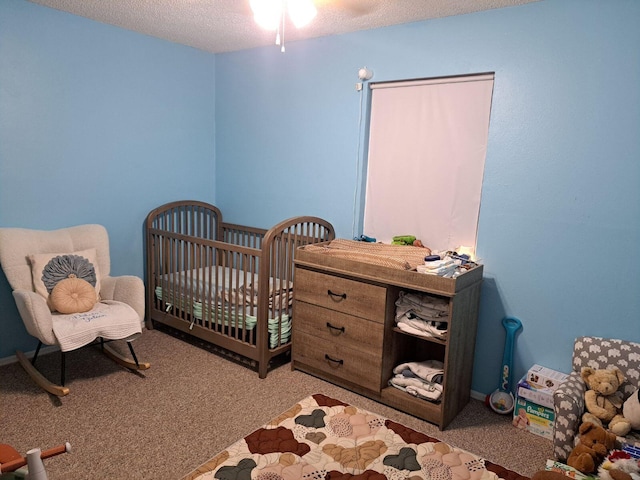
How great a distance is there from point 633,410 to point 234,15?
303cm

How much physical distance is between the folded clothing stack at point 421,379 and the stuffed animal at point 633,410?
83 cm

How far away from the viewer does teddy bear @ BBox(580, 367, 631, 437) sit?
2016 mm

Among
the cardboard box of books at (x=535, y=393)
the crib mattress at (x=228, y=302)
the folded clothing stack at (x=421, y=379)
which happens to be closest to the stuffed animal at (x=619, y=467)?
the cardboard box of books at (x=535, y=393)

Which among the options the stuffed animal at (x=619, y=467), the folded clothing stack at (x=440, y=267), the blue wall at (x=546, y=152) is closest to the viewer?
the stuffed animal at (x=619, y=467)

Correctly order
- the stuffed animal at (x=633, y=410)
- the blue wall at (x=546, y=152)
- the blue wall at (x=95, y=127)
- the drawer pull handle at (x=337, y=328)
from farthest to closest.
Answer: the blue wall at (x=95, y=127) → the drawer pull handle at (x=337, y=328) → the blue wall at (x=546, y=152) → the stuffed animal at (x=633, y=410)

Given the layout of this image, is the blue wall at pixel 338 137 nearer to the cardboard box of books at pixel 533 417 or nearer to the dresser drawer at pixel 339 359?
the cardboard box of books at pixel 533 417

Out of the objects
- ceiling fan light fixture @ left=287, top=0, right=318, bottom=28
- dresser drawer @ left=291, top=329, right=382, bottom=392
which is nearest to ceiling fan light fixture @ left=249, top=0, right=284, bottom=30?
ceiling fan light fixture @ left=287, top=0, right=318, bottom=28

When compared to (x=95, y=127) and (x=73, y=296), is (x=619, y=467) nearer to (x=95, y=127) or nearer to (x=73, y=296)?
(x=73, y=296)

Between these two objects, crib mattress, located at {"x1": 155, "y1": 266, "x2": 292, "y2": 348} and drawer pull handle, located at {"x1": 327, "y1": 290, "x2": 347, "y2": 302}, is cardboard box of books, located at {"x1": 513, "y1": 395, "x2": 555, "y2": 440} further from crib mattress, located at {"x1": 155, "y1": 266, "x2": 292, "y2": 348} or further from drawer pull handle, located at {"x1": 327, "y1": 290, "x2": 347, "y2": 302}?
crib mattress, located at {"x1": 155, "y1": 266, "x2": 292, "y2": 348}

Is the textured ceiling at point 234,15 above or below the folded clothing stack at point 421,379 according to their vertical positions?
above

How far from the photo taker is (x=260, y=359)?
289 cm

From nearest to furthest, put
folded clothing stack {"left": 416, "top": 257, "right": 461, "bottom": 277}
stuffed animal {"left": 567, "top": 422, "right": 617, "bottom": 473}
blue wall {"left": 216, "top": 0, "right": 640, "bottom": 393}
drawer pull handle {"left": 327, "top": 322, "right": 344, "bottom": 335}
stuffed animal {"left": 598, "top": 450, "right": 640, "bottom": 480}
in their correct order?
stuffed animal {"left": 598, "top": 450, "right": 640, "bottom": 480} < stuffed animal {"left": 567, "top": 422, "right": 617, "bottom": 473} < blue wall {"left": 216, "top": 0, "right": 640, "bottom": 393} < folded clothing stack {"left": 416, "top": 257, "right": 461, "bottom": 277} < drawer pull handle {"left": 327, "top": 322, "right": 344, "bottom": 335}

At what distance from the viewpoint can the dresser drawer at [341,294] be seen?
2537mm

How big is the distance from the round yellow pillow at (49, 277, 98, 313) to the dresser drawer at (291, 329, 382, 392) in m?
1.33
